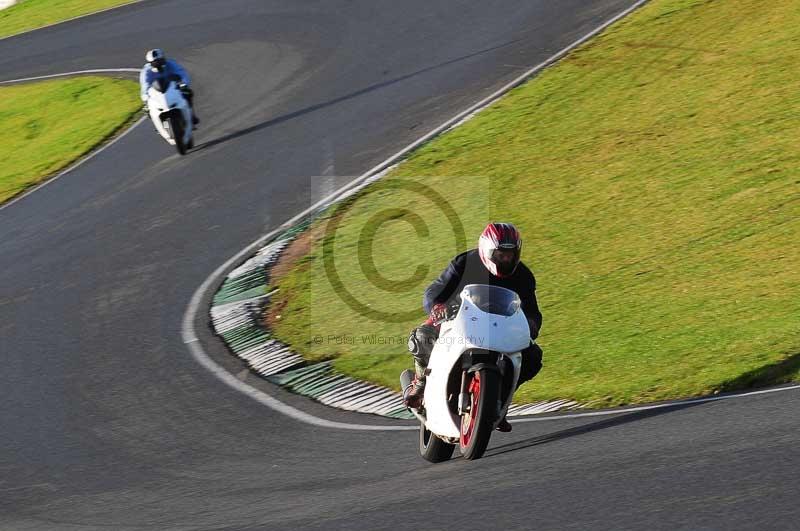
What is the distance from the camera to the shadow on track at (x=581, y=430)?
841cm

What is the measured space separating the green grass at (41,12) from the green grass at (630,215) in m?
21.1

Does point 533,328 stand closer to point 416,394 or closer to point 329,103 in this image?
point 416,394

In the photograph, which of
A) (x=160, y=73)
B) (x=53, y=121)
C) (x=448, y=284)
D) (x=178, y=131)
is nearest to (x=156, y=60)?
(x=160, y=73)

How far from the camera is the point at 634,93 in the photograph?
19891mm

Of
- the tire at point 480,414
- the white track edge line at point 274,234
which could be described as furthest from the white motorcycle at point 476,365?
the white track edge line at point 274,234

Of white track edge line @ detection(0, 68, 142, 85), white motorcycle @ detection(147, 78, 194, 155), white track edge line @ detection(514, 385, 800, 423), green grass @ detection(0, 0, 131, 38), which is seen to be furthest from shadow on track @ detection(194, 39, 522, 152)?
green grass @ detection(0, 0, 131, 38)

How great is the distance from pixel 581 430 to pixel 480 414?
1558 millimetres

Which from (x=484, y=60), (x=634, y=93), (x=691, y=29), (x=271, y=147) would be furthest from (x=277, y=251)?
(x=691, y=29)

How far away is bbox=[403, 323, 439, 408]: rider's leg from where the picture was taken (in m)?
8.36

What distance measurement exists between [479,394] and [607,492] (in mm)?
1326

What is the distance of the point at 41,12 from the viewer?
38531 millimetres

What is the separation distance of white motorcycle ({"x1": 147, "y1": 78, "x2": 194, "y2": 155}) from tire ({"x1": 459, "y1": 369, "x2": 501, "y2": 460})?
15030mm

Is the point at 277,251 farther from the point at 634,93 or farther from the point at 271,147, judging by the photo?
the point at 634,93

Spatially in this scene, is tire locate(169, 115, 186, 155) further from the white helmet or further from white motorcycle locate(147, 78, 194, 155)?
the white helmet
